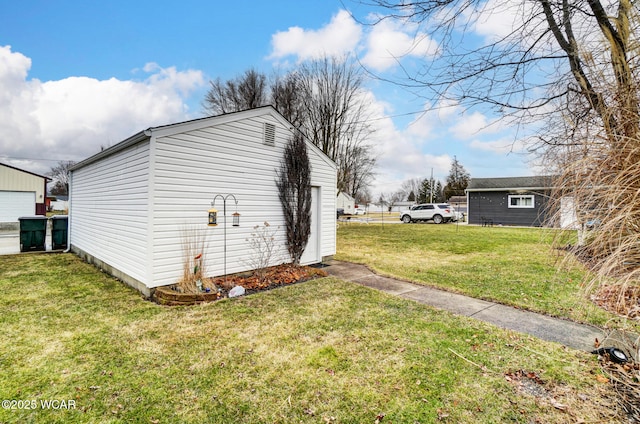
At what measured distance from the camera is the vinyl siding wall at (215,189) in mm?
5125

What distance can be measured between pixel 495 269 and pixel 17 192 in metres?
24.7

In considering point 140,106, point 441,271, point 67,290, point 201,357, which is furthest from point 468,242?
point 140,106

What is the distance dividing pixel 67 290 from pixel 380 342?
603cm

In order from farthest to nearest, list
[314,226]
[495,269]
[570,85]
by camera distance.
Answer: [314,226] < [495,269] < [570,85]

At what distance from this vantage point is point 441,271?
7.43 metres

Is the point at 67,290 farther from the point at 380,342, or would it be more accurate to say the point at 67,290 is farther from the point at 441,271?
the point at 441,271

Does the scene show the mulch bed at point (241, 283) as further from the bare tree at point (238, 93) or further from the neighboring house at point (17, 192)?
the neighboring house at point (17, 192)

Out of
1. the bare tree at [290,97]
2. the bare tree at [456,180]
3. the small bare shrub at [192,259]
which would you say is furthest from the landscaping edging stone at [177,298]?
the bare tree at [456,180]

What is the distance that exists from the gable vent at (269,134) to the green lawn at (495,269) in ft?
13.9

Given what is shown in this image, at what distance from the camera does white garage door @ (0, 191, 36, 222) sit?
54.5ft

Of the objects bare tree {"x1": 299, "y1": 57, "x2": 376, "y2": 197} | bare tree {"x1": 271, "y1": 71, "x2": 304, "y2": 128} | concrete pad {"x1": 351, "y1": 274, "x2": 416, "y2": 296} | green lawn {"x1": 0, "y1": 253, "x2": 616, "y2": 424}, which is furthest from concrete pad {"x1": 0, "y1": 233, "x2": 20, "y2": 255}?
bare tree {"x1": 271, "y1": 71, "x2": 304, "y2": 128}

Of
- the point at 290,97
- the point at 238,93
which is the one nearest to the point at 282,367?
the point at 290,97

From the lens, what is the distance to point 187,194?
544 cm

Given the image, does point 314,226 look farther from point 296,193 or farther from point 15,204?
point 15,204
